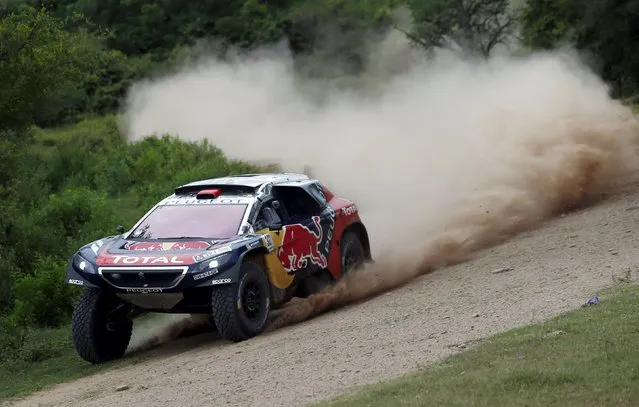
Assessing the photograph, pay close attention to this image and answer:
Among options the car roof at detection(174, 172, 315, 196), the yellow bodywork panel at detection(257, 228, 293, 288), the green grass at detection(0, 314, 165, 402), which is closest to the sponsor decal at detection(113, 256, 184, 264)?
the green grass at detection(0, 314, 165, 402)

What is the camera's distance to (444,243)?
17.3 meters

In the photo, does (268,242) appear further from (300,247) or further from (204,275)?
(204,275)

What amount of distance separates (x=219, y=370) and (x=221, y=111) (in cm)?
3100

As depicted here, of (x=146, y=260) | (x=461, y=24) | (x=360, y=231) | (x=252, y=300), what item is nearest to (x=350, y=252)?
(x=360, y=231)

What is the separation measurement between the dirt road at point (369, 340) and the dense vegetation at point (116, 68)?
3.51 m

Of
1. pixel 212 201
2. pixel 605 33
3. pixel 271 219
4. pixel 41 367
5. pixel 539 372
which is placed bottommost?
pixel 539 372

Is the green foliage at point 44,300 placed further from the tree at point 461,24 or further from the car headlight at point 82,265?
the tree at point 461,24

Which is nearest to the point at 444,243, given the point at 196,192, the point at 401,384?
the point at 196,192

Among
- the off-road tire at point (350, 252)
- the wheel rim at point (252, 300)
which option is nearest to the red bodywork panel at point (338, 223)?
the off-road tire at point (350, 252)

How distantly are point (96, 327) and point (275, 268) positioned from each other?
226 centimetres

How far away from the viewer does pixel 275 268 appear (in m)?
13.4

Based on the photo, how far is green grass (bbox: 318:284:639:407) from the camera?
293 inches

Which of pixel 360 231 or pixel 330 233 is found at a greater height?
A: pixel 330 233

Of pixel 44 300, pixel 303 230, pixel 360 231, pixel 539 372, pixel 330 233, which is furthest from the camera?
pixel 44 300
